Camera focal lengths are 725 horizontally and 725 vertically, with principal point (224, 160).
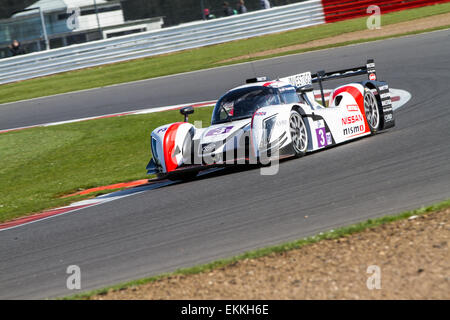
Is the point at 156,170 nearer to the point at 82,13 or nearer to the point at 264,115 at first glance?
the point at 264,115

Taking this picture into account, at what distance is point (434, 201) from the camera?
6312mm

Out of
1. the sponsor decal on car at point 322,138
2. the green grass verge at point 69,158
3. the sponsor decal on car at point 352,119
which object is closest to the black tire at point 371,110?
the sponsor decal on car at point 352,119

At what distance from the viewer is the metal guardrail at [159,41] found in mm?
26000

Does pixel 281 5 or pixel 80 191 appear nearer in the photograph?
pixel 80 191

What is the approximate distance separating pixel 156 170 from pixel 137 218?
2.09 m

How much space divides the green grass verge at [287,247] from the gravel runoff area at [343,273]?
73 millimetres

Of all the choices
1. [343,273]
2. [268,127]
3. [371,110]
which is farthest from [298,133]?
[343,273]

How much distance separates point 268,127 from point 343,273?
179 inches

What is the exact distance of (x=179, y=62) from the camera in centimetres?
2397
